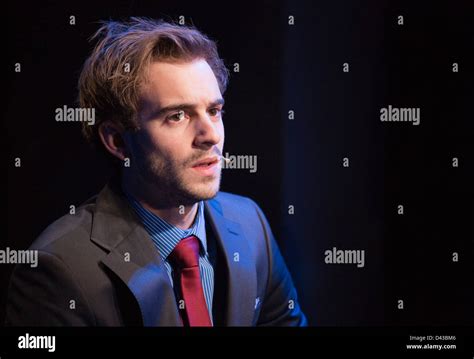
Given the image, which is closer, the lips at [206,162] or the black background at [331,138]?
the lips at [206,162]

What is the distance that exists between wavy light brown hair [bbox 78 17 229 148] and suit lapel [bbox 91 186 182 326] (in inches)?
10.9

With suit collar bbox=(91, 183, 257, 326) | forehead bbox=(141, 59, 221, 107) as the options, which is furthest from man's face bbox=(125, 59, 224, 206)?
suit collar bbox=(91, 183, 257, 326)

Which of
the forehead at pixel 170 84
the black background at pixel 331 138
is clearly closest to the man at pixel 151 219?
the forehead at pixel 170 84

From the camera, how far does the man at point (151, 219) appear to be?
217 centimetres

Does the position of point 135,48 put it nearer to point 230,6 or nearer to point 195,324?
point 230,6

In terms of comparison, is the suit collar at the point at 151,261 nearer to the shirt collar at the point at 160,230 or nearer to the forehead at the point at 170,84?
the shirt collar at the point at 160,230

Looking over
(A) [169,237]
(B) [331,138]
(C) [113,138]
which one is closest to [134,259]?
(A) [169,237]

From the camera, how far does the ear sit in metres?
2.29

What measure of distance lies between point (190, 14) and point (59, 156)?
0.74 metres

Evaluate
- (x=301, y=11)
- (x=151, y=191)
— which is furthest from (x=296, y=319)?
(x=301, y=11)

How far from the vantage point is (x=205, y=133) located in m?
2.26

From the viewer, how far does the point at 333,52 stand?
2.51 m

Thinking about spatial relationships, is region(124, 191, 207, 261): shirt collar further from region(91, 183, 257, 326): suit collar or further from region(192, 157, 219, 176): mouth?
region(192, 157, 219, 176): mouth

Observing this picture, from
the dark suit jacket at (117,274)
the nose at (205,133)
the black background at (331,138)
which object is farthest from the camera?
the black background at (331,138)
